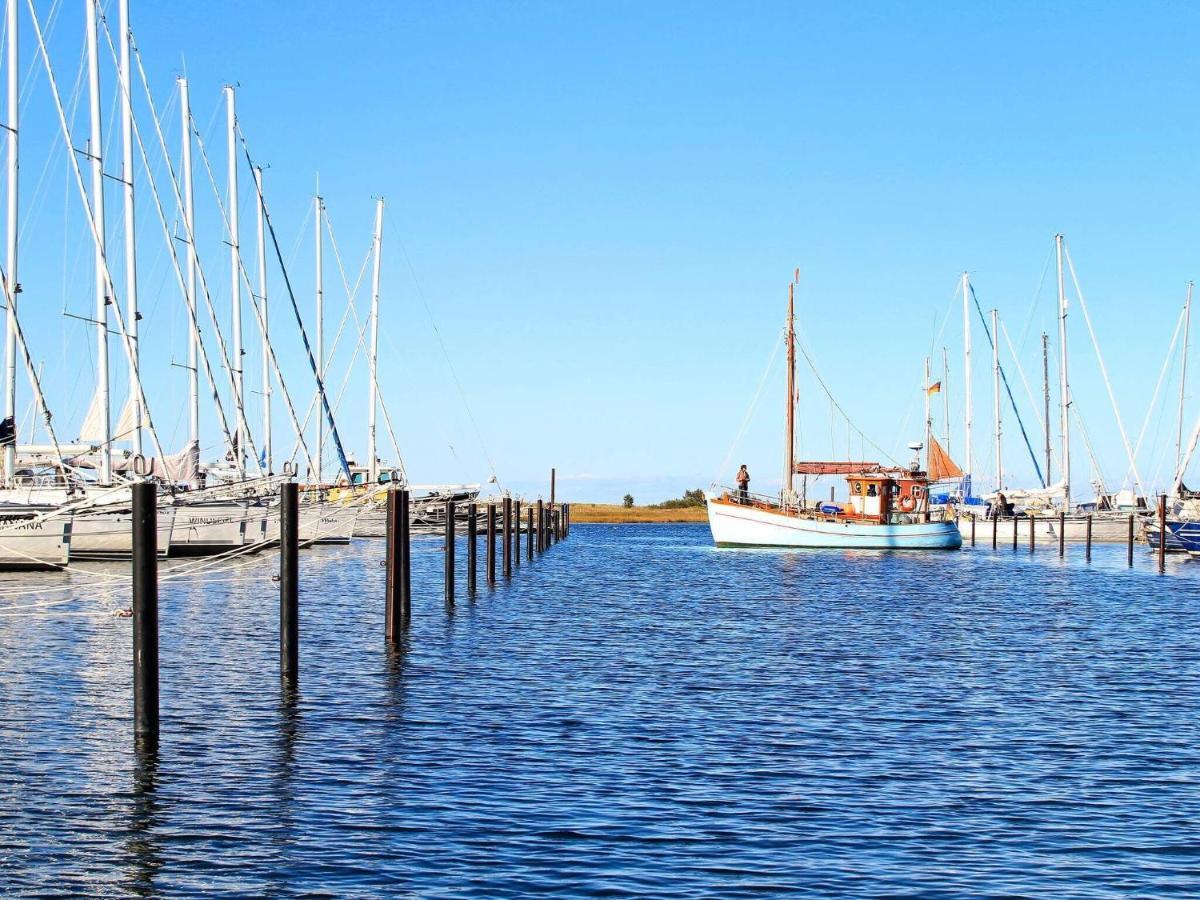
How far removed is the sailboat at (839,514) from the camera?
70.5 meters

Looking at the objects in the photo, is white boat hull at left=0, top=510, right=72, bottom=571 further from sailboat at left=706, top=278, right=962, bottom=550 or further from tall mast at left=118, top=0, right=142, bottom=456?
sailboat at left=706, top=278, right=962, bottom=550

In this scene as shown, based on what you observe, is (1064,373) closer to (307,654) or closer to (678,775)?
(307,654)

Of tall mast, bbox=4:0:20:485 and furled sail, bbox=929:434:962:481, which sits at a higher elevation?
tall mast, bbox=4:0:20:485

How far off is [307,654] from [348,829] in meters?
12.9

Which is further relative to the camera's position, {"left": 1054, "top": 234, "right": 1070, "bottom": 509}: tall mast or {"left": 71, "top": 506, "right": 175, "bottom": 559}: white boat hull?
{"left": 1054, "top": 234, "right": 1070, "bottom": 509}: tall mast

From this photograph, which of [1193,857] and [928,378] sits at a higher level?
[928,378]

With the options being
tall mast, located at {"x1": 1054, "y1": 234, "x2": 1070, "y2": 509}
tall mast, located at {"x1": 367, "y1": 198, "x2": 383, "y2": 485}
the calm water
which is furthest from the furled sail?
the calm water

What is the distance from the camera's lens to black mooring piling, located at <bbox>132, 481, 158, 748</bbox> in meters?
15.7

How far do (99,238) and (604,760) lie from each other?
3131 cm

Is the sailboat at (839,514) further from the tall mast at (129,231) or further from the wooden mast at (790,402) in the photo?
the tall mast at (129,231)

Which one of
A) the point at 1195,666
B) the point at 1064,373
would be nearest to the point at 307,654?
the point at 1195,666

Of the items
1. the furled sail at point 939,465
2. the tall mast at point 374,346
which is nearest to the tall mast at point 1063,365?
the furled sail at point 939,465

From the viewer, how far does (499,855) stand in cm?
1230

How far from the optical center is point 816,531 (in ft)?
230
